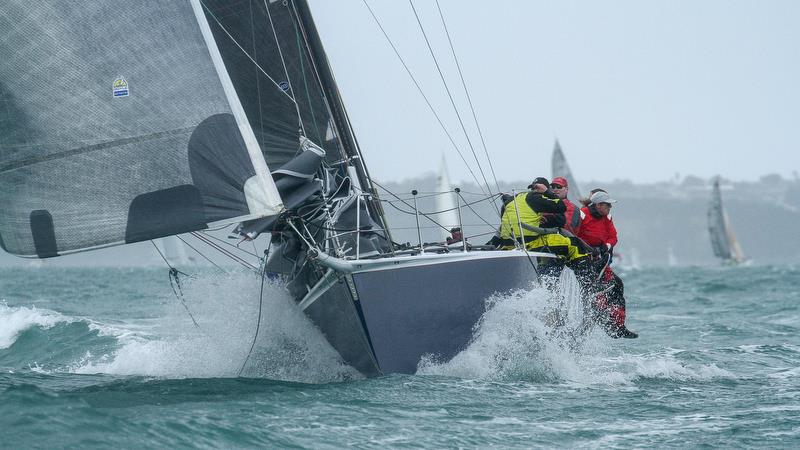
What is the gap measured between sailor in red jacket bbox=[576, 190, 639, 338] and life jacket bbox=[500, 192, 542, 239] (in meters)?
0.90

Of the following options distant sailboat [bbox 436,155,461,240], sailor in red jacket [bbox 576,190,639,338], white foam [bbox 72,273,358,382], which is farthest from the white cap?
distant sailboat [bbox 436,155,461,240]

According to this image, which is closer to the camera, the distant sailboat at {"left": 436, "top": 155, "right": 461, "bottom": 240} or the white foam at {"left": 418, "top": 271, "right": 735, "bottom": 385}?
the white foam at {"left": 418, "top": 271, "right": 735, "bottom": 385}

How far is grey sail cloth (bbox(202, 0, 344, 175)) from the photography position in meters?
8.29

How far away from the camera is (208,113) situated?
657 cm

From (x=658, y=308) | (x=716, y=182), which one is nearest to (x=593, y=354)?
(x=658, y=308)

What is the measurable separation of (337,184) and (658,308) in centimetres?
1034

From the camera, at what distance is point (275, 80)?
27.7 feet

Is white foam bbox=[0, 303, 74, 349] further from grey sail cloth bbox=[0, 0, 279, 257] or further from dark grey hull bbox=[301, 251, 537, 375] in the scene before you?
dark grey hull bbox=[301, 251, 537, 375]

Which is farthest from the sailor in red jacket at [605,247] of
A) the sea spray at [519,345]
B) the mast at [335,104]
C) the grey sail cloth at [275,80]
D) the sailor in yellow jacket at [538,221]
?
the grey sail cloth at [275,80]

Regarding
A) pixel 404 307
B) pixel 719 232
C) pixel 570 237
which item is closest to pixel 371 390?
pixel 404 307

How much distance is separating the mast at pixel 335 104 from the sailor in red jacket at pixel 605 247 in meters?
1.86

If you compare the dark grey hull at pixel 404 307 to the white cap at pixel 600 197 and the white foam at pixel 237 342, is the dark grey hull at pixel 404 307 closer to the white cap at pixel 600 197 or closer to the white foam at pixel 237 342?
the white foam at pixel 237 342

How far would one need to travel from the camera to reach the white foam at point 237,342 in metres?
7.48

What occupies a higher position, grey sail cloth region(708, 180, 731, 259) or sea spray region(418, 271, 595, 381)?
Result: sea spray region(418, 271, 595, 381)
